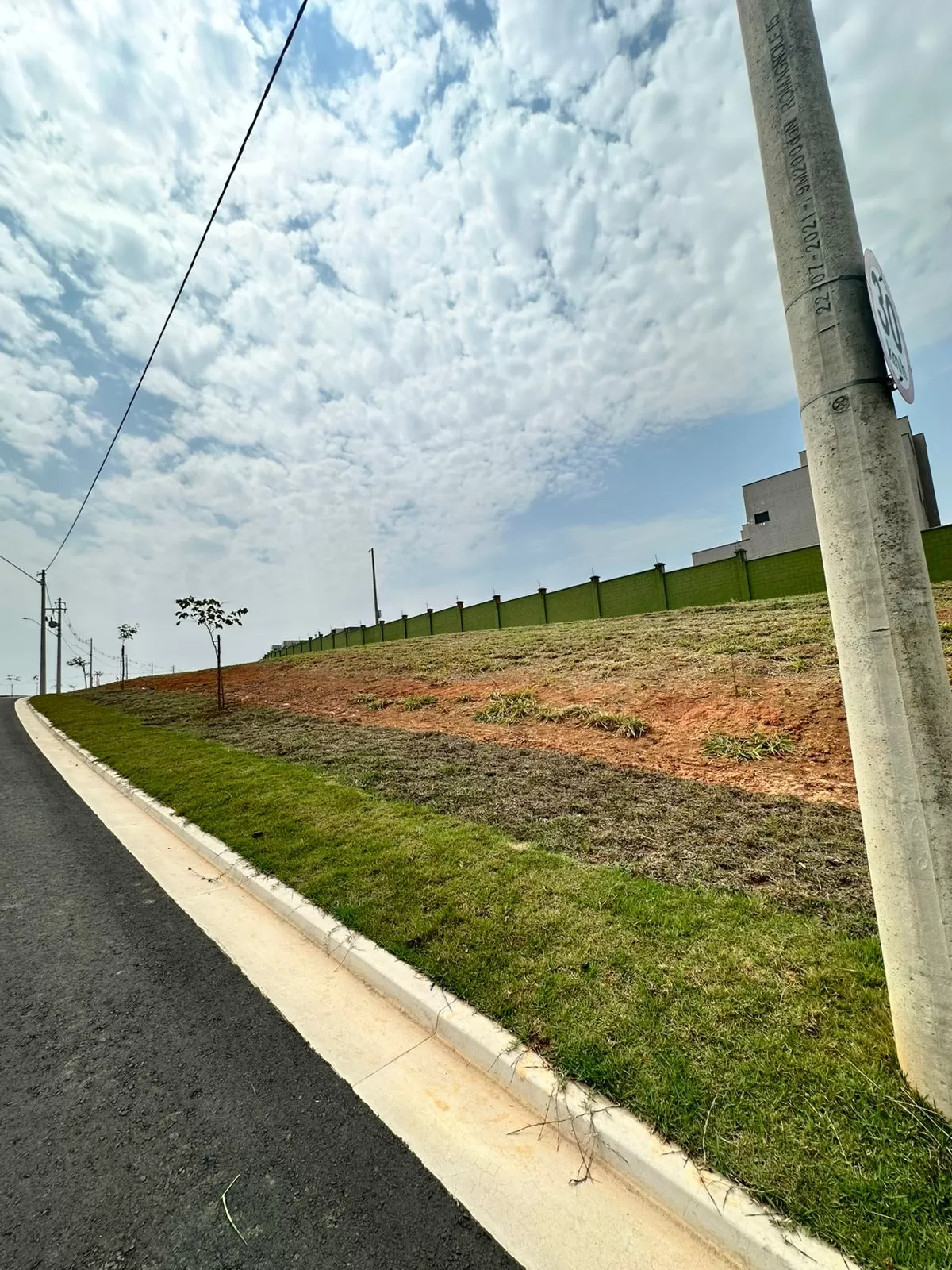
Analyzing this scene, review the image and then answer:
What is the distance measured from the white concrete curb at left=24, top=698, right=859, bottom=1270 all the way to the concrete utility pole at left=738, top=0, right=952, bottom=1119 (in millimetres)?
800

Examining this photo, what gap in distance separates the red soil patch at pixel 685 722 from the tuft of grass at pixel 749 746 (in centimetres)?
11

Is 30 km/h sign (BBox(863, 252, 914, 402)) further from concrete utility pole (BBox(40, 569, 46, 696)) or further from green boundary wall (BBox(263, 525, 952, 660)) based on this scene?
concrete utility pole (BBox(40, 569, 46, 696))

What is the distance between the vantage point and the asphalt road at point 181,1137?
1.83 m

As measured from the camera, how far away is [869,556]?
1988 millimetres

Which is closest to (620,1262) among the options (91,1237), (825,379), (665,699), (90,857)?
(91,1237)

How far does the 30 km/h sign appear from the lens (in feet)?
6.86

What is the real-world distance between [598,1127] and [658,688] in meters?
8.25

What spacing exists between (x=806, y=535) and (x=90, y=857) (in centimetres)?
3811

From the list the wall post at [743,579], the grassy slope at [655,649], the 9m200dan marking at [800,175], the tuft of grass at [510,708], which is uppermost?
the wall post at [743,579]

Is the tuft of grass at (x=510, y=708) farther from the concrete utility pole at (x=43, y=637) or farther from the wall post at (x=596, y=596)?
the concrete utility pole at (x=43, y=637)

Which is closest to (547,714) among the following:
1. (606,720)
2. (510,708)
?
(510,708)

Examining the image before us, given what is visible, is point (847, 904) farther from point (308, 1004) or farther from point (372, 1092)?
point (308, 1004)

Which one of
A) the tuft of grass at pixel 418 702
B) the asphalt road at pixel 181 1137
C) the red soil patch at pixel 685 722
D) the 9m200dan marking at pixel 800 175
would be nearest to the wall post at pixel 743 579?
the red soil patch at pixel 685 722

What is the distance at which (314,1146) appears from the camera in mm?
2195
